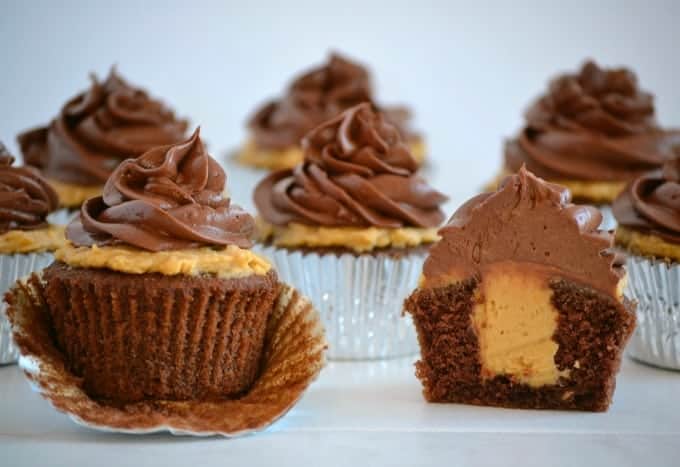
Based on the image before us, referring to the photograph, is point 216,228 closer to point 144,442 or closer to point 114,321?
point 114,321

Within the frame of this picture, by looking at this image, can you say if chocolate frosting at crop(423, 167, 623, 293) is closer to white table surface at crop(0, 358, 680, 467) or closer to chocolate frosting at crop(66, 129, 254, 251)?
white table surface at crop(0, 358, 680, 467)

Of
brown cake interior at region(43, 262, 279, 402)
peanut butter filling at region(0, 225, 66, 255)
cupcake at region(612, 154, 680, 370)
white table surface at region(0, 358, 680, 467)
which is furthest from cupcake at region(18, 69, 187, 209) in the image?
cupcake at region(612, 154, 680, 370)

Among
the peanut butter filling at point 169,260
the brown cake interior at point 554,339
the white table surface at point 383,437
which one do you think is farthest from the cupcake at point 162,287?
the brown cake interior at point 554,339

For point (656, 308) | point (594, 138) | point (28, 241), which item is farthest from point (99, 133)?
point (656, 308)

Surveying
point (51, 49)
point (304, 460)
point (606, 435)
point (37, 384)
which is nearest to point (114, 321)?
point (37, 384)

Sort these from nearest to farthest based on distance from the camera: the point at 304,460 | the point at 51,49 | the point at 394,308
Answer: the point at 304,460 → the point at 394,308 → the point at 51,49

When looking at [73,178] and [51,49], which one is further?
[51,49]

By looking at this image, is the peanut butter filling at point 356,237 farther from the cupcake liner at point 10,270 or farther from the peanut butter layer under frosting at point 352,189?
the cupcake liner at point 10,270

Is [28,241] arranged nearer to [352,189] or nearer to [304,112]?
[352,189]
